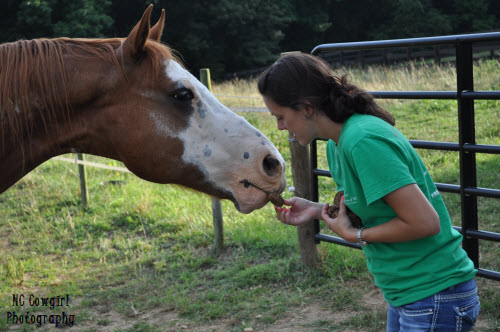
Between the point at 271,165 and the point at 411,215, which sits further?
the point at 271,165

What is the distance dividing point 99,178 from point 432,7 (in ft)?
127

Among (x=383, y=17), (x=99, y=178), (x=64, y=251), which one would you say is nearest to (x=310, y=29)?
(x=383, y=17)

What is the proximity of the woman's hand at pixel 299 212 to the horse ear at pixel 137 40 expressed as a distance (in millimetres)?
1019

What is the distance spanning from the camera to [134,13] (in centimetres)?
3312

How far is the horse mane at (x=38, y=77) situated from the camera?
2.35 m

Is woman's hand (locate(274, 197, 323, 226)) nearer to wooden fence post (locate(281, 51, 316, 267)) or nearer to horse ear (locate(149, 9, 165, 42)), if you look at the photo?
horse ear (locate(149, 9, 165, 42))

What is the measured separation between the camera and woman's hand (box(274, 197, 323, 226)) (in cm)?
228

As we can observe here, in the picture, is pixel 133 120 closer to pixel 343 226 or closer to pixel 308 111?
pixel 308 111

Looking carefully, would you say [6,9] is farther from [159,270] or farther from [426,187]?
[426,187]

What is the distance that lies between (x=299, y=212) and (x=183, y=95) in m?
0.81

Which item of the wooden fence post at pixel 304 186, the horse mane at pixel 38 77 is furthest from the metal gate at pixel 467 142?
the horse mane at pixel 38 77

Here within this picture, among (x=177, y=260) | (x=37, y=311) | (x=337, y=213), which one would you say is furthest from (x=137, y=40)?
(x=177, y=260)

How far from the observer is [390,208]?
5.88ft

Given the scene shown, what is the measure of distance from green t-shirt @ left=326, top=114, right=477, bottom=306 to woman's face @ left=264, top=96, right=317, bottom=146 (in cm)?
14
